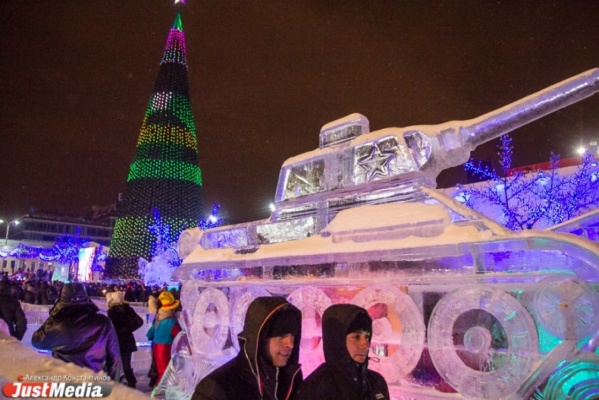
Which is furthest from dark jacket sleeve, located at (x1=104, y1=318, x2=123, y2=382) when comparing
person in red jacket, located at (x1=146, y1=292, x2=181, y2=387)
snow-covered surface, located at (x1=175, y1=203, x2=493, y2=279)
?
person in red jacket, located at (x1=146, y1=292, x2=181, y2=387)

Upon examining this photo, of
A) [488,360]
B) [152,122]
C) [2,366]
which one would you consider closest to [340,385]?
[488,360]

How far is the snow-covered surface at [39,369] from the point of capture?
130 inches

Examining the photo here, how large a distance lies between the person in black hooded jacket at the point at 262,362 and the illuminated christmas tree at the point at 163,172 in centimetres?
3531

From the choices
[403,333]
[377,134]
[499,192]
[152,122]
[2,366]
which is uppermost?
[152,122]

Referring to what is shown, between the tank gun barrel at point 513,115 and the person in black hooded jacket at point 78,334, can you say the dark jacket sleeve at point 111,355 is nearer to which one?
the person in black hooded jacket at point 78,334

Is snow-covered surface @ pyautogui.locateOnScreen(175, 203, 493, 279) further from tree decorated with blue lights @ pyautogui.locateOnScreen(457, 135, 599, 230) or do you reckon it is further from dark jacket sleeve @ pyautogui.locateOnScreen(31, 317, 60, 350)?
tree decorated with blue lights @ pyautogui.locateOnScreen(457, 135, 599, 230)

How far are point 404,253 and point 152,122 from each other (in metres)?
35.3

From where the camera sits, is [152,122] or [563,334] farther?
[152,122]

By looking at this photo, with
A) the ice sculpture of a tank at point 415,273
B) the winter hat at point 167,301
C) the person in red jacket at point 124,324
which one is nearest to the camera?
Result: the ice sculpture of a tank at point 415,273

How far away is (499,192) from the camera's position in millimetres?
17969

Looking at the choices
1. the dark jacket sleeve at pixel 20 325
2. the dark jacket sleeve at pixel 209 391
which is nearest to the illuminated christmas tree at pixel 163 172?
the dark jacket sleeve at pixel 20 325

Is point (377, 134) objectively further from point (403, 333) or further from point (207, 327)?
point (207, 327)

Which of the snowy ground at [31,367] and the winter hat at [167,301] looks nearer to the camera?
the snowy ground at [31,367]

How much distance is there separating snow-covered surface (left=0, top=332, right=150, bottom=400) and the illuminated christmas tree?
3283 centimetres
